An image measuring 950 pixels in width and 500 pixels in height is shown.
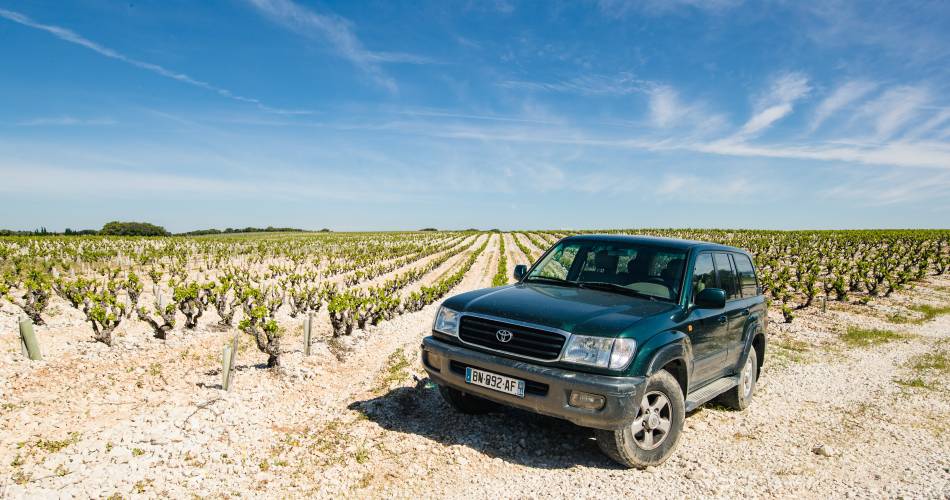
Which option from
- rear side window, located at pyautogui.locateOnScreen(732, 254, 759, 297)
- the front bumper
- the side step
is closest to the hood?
the front bumper

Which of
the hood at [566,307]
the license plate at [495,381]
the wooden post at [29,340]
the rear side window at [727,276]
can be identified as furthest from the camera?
the wooden post at [29,340]

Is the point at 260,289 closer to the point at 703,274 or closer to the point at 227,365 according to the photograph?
the point at 227,365

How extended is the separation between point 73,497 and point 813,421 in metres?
7.83

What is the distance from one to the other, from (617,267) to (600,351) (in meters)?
1.69

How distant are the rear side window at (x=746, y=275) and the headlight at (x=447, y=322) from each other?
3813mm

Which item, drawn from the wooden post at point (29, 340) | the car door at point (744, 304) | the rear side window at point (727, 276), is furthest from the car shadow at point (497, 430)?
the wooden post at point (29, 340)

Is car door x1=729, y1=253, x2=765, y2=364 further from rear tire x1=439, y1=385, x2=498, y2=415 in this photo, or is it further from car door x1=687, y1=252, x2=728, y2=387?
rear tire x1=439, y1=385, x2=498, y2=415

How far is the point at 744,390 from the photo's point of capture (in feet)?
21.0

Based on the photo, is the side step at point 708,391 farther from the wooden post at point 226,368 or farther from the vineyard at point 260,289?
the vineyard at point 260,289

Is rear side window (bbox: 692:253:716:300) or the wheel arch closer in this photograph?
the wheel arch

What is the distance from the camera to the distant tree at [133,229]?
296 ft

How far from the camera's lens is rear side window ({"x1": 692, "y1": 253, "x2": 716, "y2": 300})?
5160 mm

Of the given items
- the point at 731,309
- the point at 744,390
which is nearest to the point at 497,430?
the point at 731,309

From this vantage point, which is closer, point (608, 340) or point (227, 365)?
point (608, 340)
